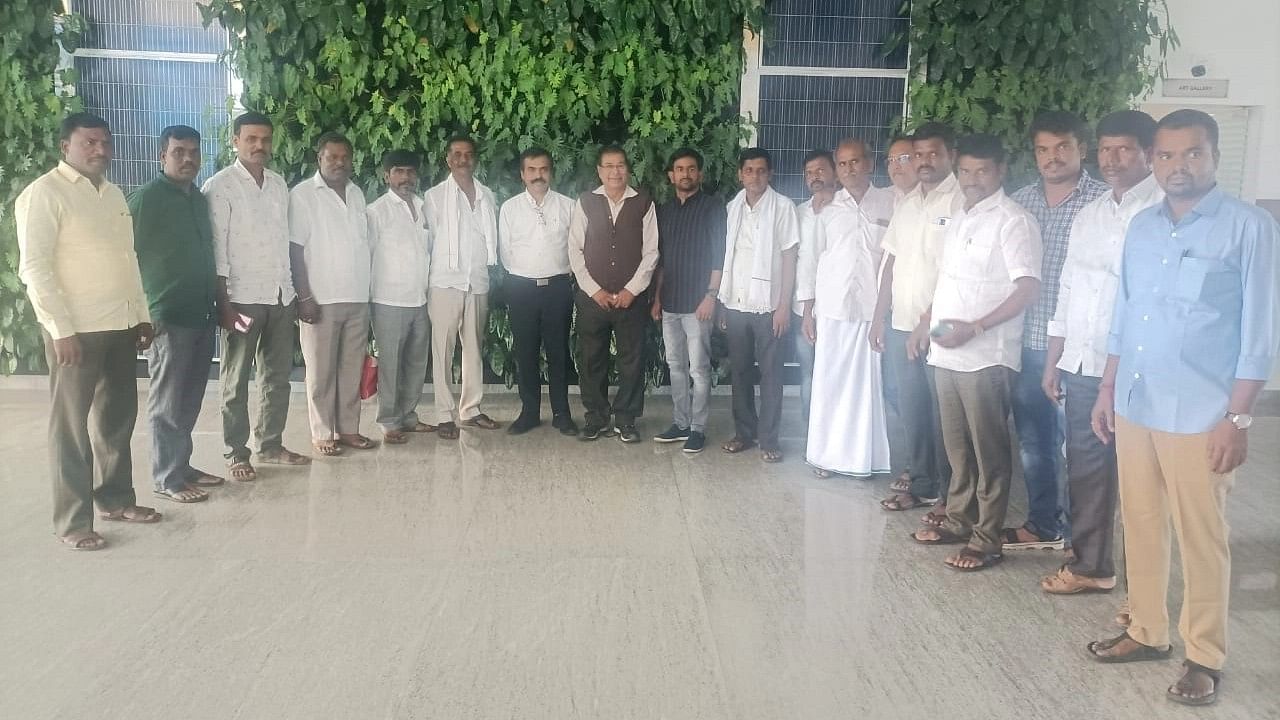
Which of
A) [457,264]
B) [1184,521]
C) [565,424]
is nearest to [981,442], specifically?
[1184,521]

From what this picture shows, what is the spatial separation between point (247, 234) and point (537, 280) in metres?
1.48

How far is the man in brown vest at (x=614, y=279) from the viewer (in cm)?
534

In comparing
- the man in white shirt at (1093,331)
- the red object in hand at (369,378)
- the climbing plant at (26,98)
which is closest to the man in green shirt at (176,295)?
the red object in hand at (369,378)

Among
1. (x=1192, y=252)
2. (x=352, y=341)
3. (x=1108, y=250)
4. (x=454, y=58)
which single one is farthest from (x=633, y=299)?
(x=1192, y=252)

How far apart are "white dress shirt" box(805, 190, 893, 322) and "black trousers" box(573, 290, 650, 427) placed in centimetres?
111

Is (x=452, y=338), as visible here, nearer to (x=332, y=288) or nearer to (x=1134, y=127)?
(x=332, y=288)

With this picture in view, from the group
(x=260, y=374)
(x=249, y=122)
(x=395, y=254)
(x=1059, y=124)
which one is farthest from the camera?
(x=395, y=254)

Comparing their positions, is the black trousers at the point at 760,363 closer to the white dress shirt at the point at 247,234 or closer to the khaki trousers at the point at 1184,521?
the white dress shirt at the point at 247,234

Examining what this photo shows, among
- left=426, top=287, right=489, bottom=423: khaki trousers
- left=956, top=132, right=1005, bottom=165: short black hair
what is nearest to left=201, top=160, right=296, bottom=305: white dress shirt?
left=426, top=287, right=489, bottom=423: khaki trousers

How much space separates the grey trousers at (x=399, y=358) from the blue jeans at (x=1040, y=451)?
116 inches

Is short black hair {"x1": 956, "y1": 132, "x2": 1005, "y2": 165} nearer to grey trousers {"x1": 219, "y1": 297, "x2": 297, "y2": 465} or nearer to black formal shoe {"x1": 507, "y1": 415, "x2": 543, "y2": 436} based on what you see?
black formal shoe {"x1": 507, "y1": 415, "x2": 543, "y2": 436}

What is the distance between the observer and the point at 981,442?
3.61m

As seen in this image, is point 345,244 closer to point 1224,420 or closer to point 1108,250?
point 1108,250

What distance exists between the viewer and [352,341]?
5.20m
